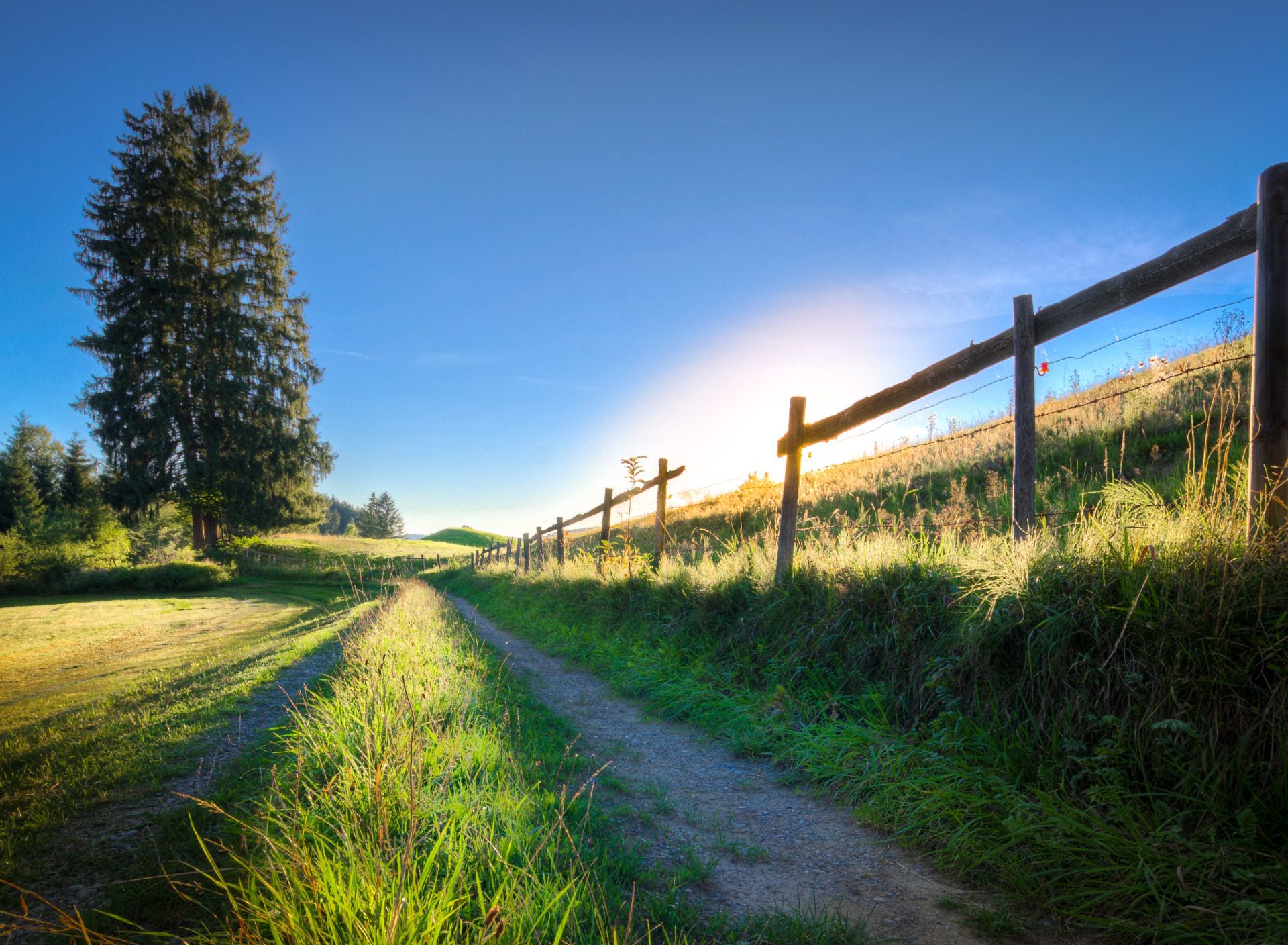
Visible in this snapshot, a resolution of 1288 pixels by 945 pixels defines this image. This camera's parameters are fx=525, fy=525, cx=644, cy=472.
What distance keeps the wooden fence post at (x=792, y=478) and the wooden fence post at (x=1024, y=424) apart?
2171 mm

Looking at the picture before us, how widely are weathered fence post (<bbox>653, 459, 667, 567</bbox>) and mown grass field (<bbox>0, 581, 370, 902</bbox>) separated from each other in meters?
4.79

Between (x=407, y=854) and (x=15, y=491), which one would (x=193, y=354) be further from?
(x=407, y=854)

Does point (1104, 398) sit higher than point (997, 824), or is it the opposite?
point (1104, 398)

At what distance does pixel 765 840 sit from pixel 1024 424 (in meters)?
3.39

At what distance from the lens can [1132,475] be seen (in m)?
7.77

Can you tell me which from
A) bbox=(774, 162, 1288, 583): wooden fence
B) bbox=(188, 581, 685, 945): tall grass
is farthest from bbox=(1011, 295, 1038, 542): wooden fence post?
bbox=(188, 581, 685, 945): tall grass

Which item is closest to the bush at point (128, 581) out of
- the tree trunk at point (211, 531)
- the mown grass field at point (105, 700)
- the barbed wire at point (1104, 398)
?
the tree trunk at point (211, 531)

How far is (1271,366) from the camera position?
265 cm

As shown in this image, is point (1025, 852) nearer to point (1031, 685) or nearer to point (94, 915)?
point (1031, 685)

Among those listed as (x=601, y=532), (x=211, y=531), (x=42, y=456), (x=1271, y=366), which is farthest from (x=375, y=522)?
(x=1271, y=366)

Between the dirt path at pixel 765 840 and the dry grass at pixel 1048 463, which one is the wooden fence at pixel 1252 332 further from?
the dirt path at pixel 765 840

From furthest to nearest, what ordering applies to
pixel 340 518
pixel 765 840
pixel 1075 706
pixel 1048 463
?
pixel 340 518, pixel 1048 463, pixel 765 840, pixel 1075 706

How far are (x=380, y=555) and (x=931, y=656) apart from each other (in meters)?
42.4

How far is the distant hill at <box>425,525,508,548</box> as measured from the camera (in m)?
73.3
